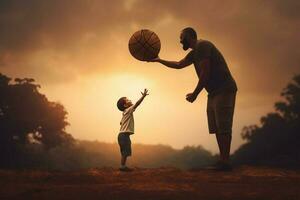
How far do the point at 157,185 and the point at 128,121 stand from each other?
12.0 ft

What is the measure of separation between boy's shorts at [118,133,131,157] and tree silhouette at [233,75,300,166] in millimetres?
37025

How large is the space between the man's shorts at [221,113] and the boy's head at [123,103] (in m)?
2.64

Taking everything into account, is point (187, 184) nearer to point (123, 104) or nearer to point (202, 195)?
point (202, 195)

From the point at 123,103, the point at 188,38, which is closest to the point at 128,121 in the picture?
the point at 123,103

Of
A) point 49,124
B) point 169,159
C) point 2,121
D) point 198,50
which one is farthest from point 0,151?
point 169,159

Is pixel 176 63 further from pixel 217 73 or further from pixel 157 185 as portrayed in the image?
pixel 157 185

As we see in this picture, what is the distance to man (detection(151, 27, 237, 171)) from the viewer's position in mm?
8180

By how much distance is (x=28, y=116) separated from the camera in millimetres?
51312

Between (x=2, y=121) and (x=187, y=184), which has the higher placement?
(x=2, y=121)

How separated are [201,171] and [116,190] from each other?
8.85ft

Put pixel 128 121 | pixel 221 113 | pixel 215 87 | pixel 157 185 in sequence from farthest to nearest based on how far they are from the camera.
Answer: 1. pixel 128 121
2. pixel 215 87
3. pixel 221 113
4. pixel 157 185

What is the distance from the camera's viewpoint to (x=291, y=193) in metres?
5.98

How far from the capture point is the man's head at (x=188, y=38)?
8.48 metres

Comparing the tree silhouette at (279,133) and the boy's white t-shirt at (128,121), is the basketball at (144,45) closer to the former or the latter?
the boy's white t-shirt at (128,121)
